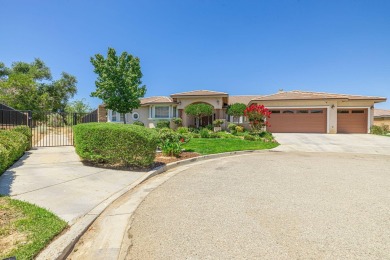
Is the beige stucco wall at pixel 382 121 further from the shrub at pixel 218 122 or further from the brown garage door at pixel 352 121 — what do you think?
the shrub at pixel 218 122

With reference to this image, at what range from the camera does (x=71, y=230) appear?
3.12 m

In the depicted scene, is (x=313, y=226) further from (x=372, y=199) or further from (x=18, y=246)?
(x=18, y=246)

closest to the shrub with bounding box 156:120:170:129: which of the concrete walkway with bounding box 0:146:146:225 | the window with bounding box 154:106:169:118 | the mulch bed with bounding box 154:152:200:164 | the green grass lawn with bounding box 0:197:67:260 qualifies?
the window with bounding box 154:106:169:118

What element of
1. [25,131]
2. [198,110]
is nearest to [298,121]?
[198,110]

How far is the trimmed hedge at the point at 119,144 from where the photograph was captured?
695 centimetres

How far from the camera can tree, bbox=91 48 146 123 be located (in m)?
20.0

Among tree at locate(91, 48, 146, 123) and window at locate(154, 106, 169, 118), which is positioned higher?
tree at locate(91, 48, 146, 123)

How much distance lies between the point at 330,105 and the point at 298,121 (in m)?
3.43

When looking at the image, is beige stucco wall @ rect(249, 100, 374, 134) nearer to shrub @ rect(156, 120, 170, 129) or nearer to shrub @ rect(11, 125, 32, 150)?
shrub @ rect(156, 120, 170, 129)

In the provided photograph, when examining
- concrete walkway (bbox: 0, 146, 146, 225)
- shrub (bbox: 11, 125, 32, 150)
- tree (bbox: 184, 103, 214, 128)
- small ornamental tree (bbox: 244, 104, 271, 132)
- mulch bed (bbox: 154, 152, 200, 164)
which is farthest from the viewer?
tree (bbox: 184, 103, 214, 128)

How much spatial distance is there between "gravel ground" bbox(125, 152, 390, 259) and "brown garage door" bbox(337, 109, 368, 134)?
731 inches

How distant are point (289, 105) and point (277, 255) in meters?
22.1

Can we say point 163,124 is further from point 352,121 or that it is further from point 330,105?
point 352,121

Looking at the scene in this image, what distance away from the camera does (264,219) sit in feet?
12.0
